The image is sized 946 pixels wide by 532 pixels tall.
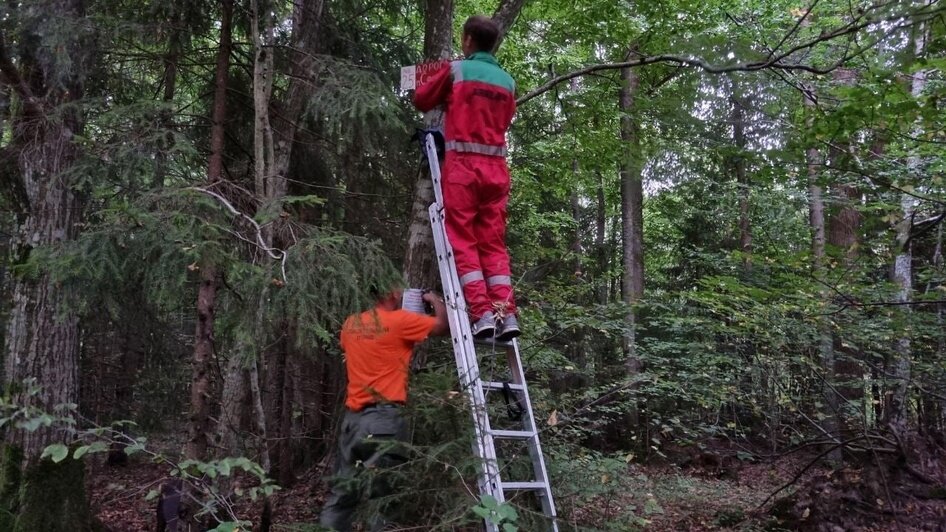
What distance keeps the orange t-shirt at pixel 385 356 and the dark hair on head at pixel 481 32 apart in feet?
6.36

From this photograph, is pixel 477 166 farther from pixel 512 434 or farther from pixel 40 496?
pixel 40 496

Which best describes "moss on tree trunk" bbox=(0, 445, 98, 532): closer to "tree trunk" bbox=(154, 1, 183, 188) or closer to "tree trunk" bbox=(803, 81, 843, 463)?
"tree trunk" bbox=(154, 1, 183, 188)

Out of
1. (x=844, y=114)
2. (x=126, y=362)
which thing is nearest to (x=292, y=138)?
(x=844, y=114)

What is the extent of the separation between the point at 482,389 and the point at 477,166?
1.46 meters

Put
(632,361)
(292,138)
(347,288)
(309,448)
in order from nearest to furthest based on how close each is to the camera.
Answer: (347,288), (292,138), (309,448), (632,361)

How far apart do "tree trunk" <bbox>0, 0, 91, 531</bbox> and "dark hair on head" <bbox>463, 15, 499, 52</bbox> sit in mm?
3039

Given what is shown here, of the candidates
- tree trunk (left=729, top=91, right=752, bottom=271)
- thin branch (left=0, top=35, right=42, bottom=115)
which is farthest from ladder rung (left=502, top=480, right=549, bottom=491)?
tree trunk (left=729, top=91, right=752, bottom=271)

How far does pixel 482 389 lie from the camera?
12.4 feet

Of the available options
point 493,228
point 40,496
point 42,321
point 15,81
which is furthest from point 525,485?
point 15,81

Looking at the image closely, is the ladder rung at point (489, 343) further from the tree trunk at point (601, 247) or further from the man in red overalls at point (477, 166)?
the tree trunk at point (601, 247)

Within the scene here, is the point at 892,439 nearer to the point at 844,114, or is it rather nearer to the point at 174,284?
the point at 844,114

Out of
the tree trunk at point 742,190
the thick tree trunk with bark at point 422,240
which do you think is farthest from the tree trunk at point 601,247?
the thick tree trunk with bark at point 422,240

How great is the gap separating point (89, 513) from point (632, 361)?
34.8ft

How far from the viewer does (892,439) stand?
7188mm
